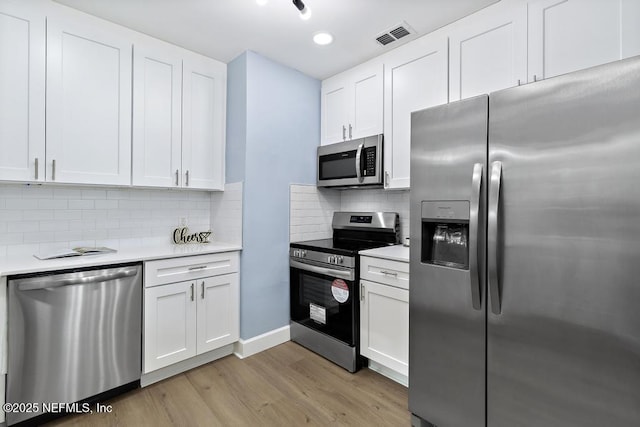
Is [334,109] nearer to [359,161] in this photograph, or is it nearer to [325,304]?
[359,161]

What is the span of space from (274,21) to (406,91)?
1.11 meters

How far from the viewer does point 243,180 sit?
257 centimetres

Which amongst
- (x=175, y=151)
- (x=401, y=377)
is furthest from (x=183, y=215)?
(x=401, y=377)

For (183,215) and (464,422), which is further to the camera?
(183,215)

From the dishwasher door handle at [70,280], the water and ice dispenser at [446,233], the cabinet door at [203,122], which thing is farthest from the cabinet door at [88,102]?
the water and ice dispenser at [446,233]

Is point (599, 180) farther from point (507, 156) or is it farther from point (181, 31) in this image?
point (181, 31)

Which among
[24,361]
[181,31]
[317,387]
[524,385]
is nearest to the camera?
[524,385]

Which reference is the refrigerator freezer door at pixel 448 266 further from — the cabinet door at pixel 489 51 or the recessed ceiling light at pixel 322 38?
the recessed ceiling light at pixel 322 38

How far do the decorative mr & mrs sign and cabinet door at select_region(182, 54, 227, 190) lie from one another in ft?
1.43

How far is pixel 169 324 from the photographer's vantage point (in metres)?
2.18

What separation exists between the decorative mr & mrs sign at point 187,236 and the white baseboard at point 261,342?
98 cm

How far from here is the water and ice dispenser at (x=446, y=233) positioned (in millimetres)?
1541

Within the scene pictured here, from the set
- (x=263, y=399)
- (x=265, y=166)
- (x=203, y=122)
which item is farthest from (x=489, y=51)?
(x=263, y=399)

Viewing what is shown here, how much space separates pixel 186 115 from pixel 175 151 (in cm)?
33
